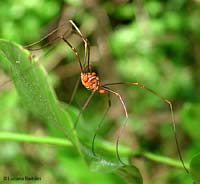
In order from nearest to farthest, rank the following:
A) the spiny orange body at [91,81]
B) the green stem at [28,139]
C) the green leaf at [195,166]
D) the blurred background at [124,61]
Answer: the green leaf at [195,166]
the green stem at [28,139]
the spiny orange body at [91,81]
the blurred background at [124,61]

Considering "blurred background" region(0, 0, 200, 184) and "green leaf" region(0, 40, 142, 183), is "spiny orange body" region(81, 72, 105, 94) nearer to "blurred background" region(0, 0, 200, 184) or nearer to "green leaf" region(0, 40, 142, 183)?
"green leaf" region(0, 40, 142, 183)

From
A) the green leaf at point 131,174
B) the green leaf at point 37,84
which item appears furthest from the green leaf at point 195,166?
the green leaf at point 37,84

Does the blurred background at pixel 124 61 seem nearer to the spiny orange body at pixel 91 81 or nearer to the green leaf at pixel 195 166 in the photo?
the spiny orange body at pixel 91 81

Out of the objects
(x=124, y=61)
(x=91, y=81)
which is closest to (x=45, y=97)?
(x=91, y=81)

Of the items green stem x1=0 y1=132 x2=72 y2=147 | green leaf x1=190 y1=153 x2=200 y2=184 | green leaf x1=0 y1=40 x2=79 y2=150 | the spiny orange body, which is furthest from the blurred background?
green leaf x1=190 y1=153 x2=200 y2=184

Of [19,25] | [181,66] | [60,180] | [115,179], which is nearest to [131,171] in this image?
[115,179]

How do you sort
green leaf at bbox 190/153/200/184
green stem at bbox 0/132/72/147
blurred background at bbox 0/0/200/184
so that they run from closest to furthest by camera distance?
1. green leaf at bbox 190/153/200/184
2. green stem at bbox 0/132/72/147
3. blurred background at bbox 0/0/200/184

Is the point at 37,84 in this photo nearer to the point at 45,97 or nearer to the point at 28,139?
the point at 45,97

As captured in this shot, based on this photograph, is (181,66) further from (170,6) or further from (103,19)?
(103,19)

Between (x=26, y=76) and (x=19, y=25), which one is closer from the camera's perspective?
(x=26, y=76)
